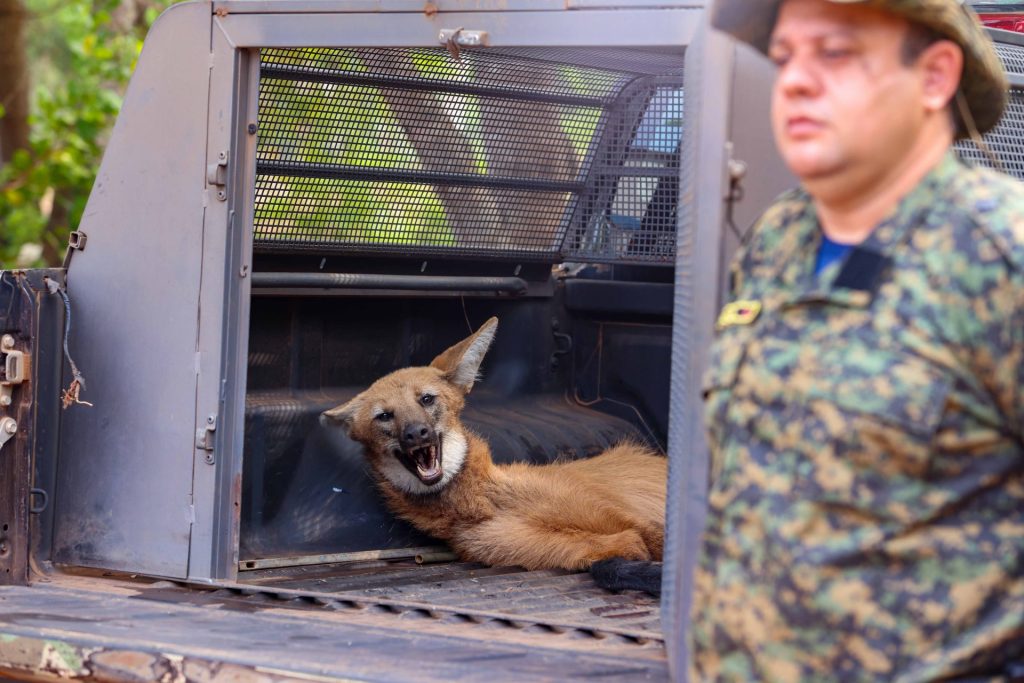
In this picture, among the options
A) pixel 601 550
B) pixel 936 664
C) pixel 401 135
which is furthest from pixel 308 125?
pixel 936 664

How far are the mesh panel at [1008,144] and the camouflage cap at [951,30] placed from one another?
1.40m

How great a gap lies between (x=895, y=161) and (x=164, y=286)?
2.48 meters

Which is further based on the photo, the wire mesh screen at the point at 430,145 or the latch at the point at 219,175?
the wire mesh screen at the point at 430,145

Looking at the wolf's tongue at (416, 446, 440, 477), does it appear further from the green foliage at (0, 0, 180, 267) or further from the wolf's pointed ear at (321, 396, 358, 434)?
the green foliage at (0, 0, 180, 267)

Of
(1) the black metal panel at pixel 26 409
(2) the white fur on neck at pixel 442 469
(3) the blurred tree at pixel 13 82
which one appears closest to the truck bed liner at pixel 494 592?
(2) the white fur on neck at pixel 442 469

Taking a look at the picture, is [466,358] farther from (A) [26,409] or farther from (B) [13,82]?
(B) [13,82]

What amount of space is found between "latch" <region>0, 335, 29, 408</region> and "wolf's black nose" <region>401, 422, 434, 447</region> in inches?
64.1


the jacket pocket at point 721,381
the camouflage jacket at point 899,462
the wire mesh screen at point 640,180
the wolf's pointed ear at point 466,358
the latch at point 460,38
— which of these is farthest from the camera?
the wolf's pointed ear at point 466,358

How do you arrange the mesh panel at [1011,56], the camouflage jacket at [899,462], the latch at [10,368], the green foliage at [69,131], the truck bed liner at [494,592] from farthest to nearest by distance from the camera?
the green foliage at [69,131]
the mesh panel at [1011,56]
the latch at [10,368]
the truck bed liner at [494,592]
the camouflage jacket at [899,462]

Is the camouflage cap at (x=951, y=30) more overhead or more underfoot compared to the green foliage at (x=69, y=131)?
more underfoot

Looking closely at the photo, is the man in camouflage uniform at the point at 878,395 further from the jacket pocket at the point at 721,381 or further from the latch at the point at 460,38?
the latch at the point at 460,38

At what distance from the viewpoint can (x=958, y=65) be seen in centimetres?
203

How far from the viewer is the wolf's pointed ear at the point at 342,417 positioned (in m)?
4.89

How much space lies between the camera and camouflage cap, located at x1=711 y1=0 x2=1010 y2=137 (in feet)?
6.40
